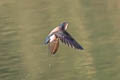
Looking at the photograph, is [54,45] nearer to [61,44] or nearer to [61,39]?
[61,39]

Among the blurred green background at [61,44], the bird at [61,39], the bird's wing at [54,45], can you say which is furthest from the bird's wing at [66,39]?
the blurred green background at [61,44]

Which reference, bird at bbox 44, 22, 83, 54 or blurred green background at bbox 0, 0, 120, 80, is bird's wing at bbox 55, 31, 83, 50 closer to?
bird at bbox 44, 22, 83, 54

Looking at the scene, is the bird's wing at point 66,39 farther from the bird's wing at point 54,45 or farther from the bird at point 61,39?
the bird's wing at point 54,45

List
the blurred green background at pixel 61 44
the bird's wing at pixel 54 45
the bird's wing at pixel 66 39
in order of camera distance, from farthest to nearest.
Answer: the blurred green background at pixel 61 44 < the bird's wing at pixel 54 45 < the bird's wing at pixel 66 39

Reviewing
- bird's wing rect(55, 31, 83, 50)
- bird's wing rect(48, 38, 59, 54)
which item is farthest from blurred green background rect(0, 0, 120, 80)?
bird's wing rect(55, 31, 83, 50)

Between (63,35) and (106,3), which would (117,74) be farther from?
(106,3)

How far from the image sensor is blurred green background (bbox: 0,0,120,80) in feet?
31.8

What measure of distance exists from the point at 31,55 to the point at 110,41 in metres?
1.51

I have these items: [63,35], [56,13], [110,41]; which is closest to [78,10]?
[56,13]

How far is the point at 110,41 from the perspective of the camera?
11.7 metres

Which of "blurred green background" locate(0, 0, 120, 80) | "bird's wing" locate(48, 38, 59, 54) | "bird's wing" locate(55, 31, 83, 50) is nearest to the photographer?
"bird's wing" locate(55, 31, 83, 50)

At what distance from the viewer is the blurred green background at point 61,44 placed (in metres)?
9.70

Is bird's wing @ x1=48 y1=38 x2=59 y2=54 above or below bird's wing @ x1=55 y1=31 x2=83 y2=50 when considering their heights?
below

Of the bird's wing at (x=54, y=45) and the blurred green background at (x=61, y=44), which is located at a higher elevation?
the bird's wing at (x=54, y=45)
